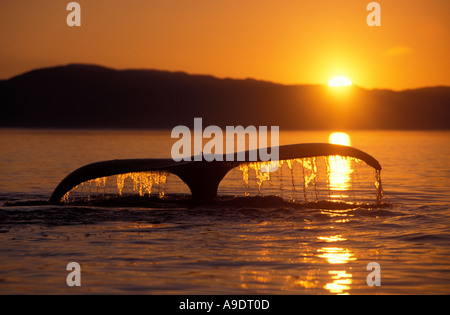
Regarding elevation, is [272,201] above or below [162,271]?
above

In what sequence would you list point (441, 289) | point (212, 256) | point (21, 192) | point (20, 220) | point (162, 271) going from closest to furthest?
point (441, 289)
point (162, 271)
point (212, 256)
point (20, 220)
point (21, 192)

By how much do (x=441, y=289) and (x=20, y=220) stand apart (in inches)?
338

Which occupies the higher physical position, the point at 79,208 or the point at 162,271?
the point at 79,208

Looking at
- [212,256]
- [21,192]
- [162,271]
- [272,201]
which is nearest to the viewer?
[162,271]

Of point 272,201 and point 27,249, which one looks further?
point 272,201

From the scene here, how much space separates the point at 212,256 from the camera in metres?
11.4

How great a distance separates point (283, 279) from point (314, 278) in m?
0.44

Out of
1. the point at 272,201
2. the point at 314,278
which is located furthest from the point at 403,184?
the point at 314,278

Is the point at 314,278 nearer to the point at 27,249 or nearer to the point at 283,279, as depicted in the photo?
the point at 283,279

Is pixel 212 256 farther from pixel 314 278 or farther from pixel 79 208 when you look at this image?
pixel 79 208

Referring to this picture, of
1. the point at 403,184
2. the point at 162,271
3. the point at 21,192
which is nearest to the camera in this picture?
the point at 162,271

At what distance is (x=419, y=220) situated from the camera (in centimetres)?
1534
